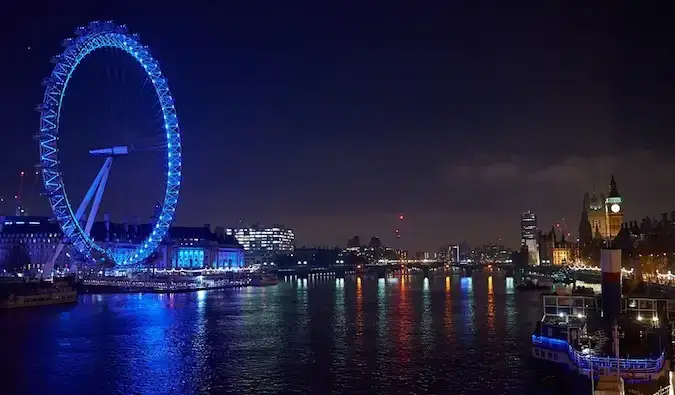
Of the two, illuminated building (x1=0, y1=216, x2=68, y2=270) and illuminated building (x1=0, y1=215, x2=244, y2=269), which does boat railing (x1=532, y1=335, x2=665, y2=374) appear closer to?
illuminated building (x1=0, y1=215, x2=244, y2=269)

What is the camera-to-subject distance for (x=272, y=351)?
130 ft

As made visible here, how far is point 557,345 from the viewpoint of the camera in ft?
106

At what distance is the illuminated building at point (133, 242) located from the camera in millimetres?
118188

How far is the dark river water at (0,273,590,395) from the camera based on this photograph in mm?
30812

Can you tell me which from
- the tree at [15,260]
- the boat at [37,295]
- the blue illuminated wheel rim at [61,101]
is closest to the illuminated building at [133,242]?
the tree at [15,260]

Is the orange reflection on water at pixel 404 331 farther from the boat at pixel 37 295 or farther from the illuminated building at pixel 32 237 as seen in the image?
the illuminated building at pixel 32 237

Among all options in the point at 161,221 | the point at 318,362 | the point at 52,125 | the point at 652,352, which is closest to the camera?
the point at 652,352

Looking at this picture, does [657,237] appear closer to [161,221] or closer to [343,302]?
[343,302]

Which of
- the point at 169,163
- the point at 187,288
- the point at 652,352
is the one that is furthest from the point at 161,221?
the point at 652,352

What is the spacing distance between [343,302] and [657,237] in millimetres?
50157

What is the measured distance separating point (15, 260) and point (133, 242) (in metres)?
30.9

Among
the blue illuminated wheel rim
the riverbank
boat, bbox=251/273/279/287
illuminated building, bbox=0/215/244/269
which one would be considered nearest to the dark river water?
the blue illuminated wheel rim

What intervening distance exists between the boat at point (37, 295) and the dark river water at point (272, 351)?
5.57 m

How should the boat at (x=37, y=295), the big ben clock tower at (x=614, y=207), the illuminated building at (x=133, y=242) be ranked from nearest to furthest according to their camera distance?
the boat at (x=37, y=295) → the illuminated building at (x=133, y=242) → the big ben clock tower at (x=614, y=207)
